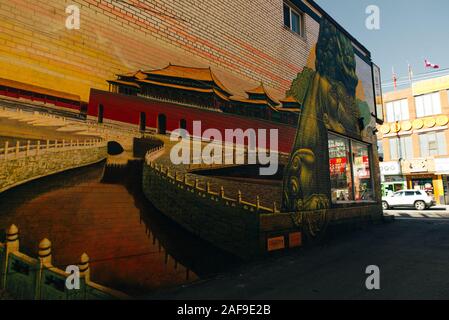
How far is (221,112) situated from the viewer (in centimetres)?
709

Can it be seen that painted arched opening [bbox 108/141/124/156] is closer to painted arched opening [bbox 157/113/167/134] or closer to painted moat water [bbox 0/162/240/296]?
painted moat water [bbox 0/162/240/296]

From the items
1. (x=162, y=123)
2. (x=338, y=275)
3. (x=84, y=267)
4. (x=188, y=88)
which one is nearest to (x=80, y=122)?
(x=162, y=123)

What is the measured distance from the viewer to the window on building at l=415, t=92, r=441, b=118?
2819 cm

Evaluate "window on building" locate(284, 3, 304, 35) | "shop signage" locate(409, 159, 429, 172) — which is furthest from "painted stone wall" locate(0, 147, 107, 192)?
"shop signage" locate(409, 159, 429, 172)

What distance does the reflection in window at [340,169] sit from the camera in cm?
1145

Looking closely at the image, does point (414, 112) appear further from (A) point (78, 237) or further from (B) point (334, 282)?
(A) point (78, 237)

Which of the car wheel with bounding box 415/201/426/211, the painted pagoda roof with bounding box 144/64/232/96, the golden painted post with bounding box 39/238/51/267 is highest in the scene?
the painted pagoda roof with bounding box 144/64/232/96

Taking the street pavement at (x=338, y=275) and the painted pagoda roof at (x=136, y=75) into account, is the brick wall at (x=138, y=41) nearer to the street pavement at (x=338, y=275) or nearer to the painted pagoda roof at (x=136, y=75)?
the painted pagoda roof at (x=136, y=75)

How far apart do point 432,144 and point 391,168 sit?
12.9 feet

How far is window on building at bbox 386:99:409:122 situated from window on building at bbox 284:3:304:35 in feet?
78.9

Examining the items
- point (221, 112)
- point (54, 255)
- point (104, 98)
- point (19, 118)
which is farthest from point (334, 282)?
point (19, 118)

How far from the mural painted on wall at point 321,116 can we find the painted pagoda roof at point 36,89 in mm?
5973

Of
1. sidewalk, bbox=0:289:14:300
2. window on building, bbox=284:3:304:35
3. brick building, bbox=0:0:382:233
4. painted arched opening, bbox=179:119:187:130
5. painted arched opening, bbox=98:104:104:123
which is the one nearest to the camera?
sidewalk, bbox=0:289:14:300

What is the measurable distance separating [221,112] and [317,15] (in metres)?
7.09
